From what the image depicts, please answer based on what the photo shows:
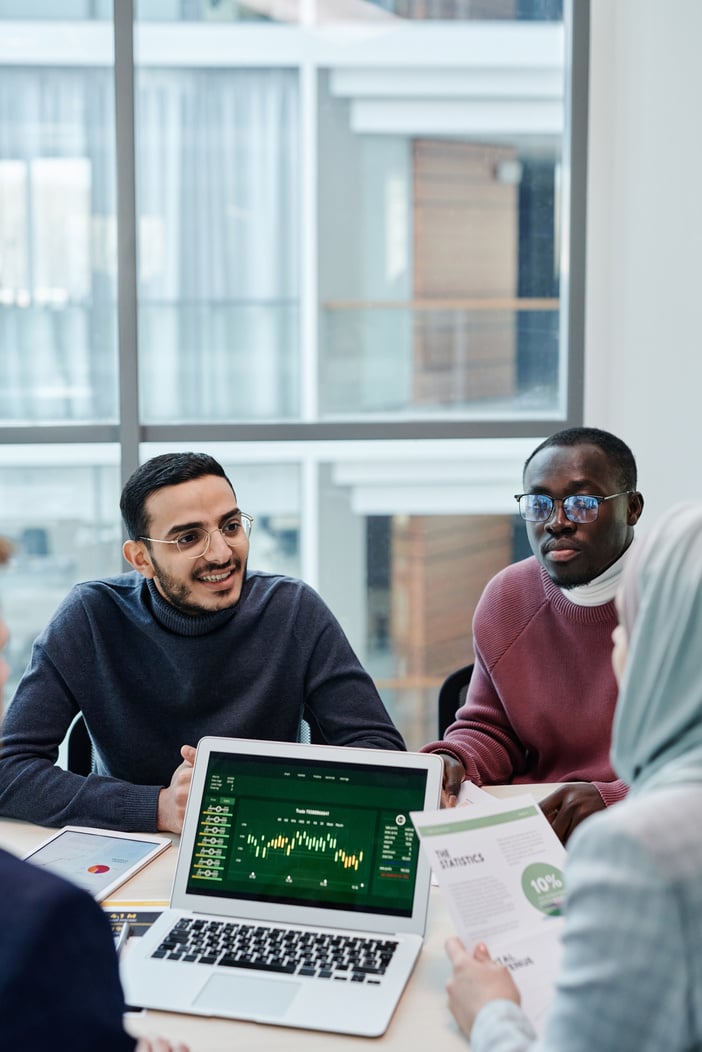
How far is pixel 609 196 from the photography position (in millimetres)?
3420

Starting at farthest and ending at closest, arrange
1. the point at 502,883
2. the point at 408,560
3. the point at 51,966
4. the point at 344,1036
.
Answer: the point at 408,560, the point at 502,883, the point at 344,1036, the point at 51,966

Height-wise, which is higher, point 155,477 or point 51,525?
point 155,477

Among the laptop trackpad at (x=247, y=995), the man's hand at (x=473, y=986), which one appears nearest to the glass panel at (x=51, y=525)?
the laptop trackpad at (x=247, y=995)

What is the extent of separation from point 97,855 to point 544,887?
74 centimetres

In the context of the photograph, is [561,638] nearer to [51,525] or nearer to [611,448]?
[611,448]

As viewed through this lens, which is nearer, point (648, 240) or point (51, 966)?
point (51, 966)

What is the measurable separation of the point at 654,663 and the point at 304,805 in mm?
726

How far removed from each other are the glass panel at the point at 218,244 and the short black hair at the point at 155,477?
127cm

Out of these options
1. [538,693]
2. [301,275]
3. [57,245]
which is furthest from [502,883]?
A: [57,245]

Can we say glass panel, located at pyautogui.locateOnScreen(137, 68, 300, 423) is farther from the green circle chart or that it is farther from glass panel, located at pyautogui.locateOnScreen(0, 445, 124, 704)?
the green circle chart

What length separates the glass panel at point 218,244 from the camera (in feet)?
11.3

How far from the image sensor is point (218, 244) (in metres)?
3.50

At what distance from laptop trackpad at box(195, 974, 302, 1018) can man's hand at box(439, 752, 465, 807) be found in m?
0.55

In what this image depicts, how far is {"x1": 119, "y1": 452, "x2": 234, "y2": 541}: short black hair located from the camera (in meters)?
2.20
